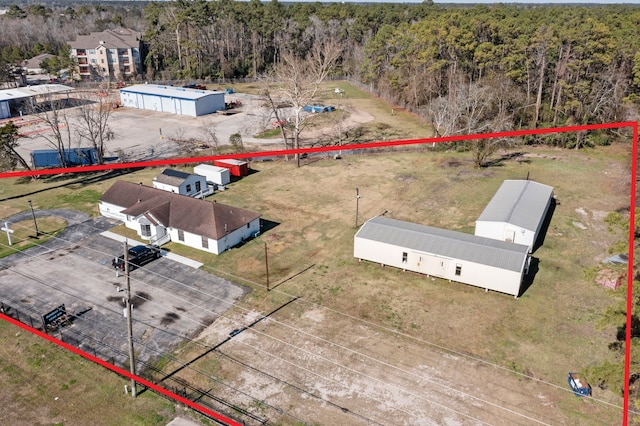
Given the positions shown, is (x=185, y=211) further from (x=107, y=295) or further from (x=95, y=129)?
(x=95, y=129)

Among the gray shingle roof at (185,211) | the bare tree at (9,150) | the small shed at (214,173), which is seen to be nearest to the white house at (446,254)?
the gray shingle roof at (185,211)

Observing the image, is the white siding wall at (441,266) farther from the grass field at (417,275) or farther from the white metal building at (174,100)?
the white metal building at (174,100)

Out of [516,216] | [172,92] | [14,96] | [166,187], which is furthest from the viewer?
[172,92]

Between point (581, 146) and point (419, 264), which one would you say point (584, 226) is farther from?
point (581, 146)

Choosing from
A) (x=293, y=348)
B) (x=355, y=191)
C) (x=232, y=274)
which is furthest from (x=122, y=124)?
(x=293, y=348)

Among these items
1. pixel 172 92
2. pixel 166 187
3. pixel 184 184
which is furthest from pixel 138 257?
pixel 172 92

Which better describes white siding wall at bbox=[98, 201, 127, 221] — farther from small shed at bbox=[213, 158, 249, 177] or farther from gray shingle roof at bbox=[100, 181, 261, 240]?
small shed at bbox=[213, 158, 249, 177]
